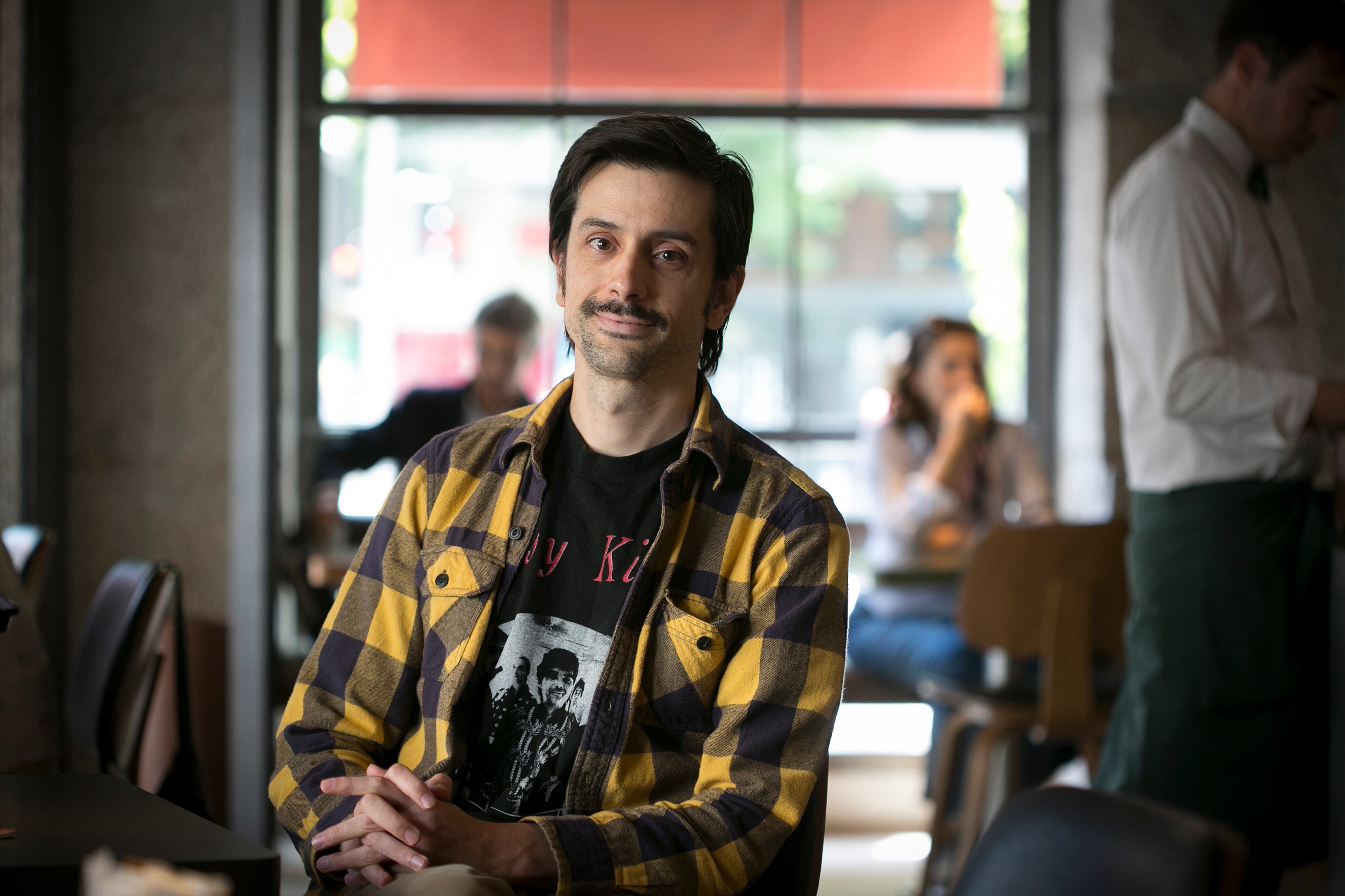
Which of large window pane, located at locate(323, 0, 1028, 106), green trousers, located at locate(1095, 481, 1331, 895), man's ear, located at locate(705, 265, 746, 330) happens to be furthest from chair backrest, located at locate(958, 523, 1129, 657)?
large window pane, located at locate(323, 0, 1028, 106)

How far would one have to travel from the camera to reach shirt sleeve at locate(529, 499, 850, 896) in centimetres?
117

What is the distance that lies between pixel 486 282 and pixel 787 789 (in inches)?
129

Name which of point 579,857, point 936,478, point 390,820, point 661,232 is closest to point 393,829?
point 390,820

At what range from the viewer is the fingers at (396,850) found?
1.12m

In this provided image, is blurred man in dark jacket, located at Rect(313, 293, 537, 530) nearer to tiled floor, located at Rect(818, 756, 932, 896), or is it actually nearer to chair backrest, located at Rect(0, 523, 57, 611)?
chair backrest, located at Rect(0, 523, 57, 611)

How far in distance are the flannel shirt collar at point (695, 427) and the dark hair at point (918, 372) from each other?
7.99 ft

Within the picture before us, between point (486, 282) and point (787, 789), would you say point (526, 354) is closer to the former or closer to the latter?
point (486, 282)

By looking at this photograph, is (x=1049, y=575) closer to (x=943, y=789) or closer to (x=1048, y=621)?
(x=1048, y=621)

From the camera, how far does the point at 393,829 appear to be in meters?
1.12

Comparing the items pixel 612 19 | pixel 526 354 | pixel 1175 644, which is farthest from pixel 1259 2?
pixel 612 19

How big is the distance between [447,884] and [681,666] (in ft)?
1.12

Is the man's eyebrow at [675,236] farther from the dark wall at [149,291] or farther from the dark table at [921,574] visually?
the dark wall at [149,291]

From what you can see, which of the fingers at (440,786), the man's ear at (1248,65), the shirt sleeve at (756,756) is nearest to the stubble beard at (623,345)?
the shirt sleeve at (756,756)

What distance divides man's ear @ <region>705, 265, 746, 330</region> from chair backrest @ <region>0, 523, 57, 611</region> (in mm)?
1307
